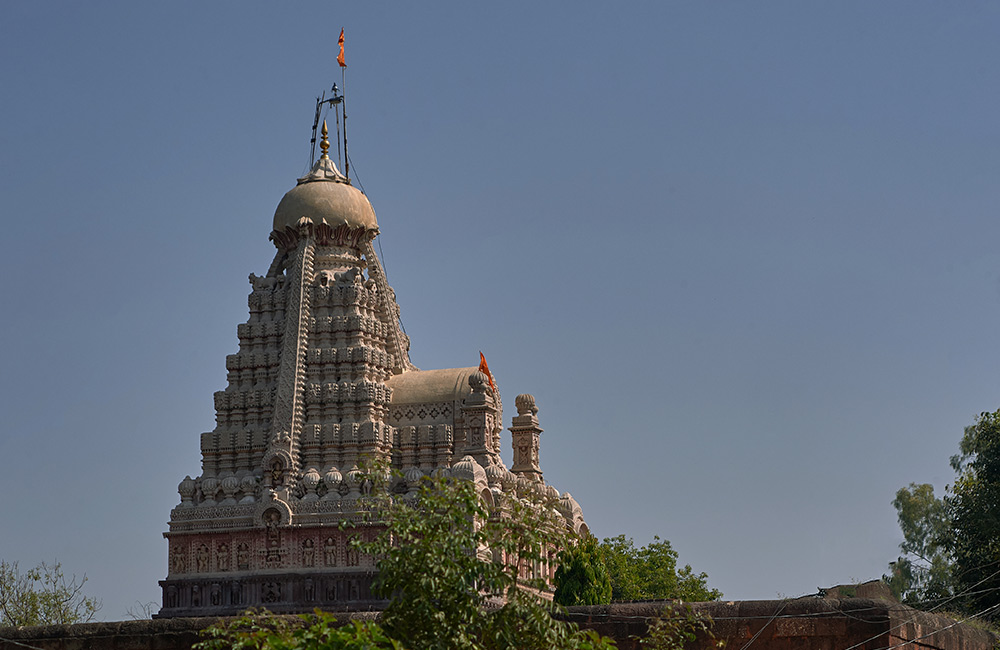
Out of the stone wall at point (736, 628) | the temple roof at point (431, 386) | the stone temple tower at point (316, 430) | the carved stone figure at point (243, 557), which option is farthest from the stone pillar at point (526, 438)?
the stone wall at point (736, 628)

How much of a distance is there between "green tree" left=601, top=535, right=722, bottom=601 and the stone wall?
37990 millimetres

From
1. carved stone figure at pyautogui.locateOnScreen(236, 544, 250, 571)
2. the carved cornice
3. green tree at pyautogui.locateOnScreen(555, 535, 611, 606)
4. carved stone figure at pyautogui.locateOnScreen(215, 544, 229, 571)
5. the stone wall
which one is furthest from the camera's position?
the carved cornice

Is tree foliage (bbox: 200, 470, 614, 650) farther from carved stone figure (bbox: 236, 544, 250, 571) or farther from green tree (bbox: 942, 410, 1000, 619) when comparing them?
carved stone figure (bbox: 236, 544, 250, 571)

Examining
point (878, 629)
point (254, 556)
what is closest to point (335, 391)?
point (254, 556)

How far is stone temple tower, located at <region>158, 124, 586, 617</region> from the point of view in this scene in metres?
44.9

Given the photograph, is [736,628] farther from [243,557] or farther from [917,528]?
[917,528]

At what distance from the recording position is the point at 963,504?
3744 centimetres

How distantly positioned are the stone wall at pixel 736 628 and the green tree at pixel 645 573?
38.0 metres

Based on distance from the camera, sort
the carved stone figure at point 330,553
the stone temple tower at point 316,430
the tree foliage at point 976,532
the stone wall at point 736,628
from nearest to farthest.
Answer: the stone wall at point 736,628 < the tree foliage at point 976,532 < the carved stone figure at point 330,553 < the stone temple tower at point 316,430

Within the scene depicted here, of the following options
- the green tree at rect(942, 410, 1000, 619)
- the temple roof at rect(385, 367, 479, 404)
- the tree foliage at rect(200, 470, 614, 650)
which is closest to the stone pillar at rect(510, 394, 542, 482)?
the temple roof at rect(385, 367, 479, 404)

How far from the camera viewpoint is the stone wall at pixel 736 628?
52.3ft

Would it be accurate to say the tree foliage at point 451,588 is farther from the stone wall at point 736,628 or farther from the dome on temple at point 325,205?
the dome on temple at point 325,205

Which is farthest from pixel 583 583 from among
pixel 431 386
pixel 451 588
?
pixel 451 588

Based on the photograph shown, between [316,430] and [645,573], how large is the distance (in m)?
17.2
